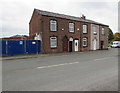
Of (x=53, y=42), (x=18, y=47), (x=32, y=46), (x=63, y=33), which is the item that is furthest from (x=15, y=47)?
(x=63, y=33)

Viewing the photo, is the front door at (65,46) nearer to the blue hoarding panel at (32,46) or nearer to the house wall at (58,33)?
the house wall at (58,33)

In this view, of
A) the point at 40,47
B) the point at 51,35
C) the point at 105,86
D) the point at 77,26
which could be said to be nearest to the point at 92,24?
the point at 77,26

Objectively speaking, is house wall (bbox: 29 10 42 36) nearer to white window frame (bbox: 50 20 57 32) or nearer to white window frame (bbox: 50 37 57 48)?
white window frame (bbox: 50 20 57 32)

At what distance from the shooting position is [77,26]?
2414 centimetres

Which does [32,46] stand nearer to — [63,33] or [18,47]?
[18,47]

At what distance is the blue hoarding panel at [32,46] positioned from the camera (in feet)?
59.3

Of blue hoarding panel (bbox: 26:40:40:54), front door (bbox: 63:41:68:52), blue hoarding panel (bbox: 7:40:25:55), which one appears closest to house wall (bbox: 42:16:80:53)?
front door (bbox: 63:41:68:52)

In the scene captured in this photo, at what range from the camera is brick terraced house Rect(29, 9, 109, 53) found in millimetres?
19562

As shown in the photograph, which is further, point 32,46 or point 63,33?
point 63,33

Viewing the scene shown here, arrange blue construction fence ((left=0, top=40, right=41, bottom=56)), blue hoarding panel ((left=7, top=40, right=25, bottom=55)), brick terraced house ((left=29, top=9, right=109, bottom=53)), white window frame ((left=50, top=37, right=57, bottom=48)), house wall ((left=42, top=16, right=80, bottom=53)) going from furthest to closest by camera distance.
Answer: white window frame ((left=50, top=37, right=57, bottom=48)), brick terraced house ((left=29, top=9, right=109, bottom=53)), house wall ((left=42, top=16, right=80, bottom=53)), blue hoarding panel ((left=7, top=40, right=25, bottom=55)), blue construction fence ((left=0, top=40, right=41, bottom=56))

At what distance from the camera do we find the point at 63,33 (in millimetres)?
21750

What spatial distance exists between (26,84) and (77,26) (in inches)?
815

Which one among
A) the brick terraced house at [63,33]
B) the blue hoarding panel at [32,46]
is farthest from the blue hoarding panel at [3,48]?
the brick terraced house at [63,33]

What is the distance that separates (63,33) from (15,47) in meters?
9.09
